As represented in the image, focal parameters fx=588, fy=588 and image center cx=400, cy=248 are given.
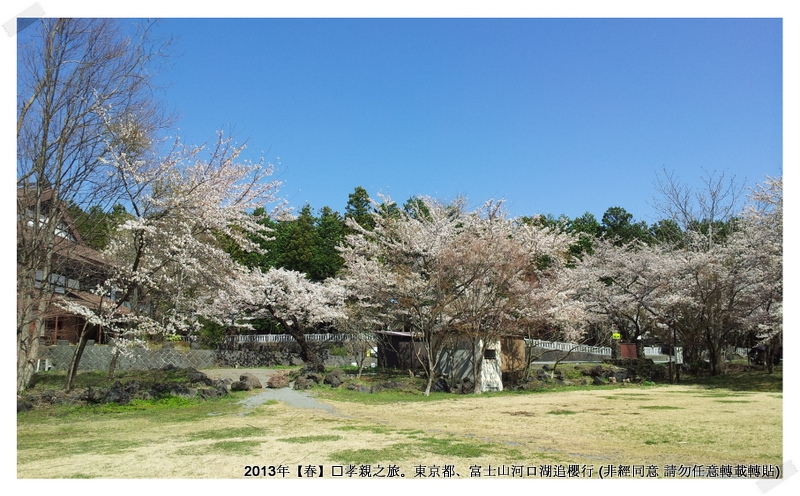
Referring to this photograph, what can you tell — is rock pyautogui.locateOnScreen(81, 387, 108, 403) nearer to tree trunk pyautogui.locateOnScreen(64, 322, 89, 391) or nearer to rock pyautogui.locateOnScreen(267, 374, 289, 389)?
tree trunk pyautogui.locateOnScreen(64, 322, 89, 391)

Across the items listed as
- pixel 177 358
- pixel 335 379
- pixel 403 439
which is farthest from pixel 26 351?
pixel 177 358

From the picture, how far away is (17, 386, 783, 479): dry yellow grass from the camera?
6570 millimetres

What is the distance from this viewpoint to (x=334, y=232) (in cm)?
3681

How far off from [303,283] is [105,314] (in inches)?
605

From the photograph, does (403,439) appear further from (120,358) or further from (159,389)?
(120,358)

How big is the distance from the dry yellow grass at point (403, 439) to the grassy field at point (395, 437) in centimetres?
2

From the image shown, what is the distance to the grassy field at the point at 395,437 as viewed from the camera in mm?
6465

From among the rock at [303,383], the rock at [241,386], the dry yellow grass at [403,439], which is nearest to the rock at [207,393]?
the rock at [241,386]

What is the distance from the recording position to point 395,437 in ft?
27.2

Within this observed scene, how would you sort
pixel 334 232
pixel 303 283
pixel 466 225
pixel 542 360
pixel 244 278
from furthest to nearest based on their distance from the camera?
1. pixel 334 232
2. pixel 303 283
3. pixel 542 360
4. pixel 466 225
5. pixel 244 278

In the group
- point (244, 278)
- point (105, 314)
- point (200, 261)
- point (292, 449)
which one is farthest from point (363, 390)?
point (292, 449)

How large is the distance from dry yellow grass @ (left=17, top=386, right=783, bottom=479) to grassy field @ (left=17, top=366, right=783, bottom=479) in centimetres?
2

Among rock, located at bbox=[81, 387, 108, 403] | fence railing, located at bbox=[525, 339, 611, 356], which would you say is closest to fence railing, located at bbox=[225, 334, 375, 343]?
fence railing, located at bbox=[525, 339, 611, 356]

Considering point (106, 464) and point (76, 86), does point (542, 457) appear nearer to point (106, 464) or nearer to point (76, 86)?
point (106, 464)
